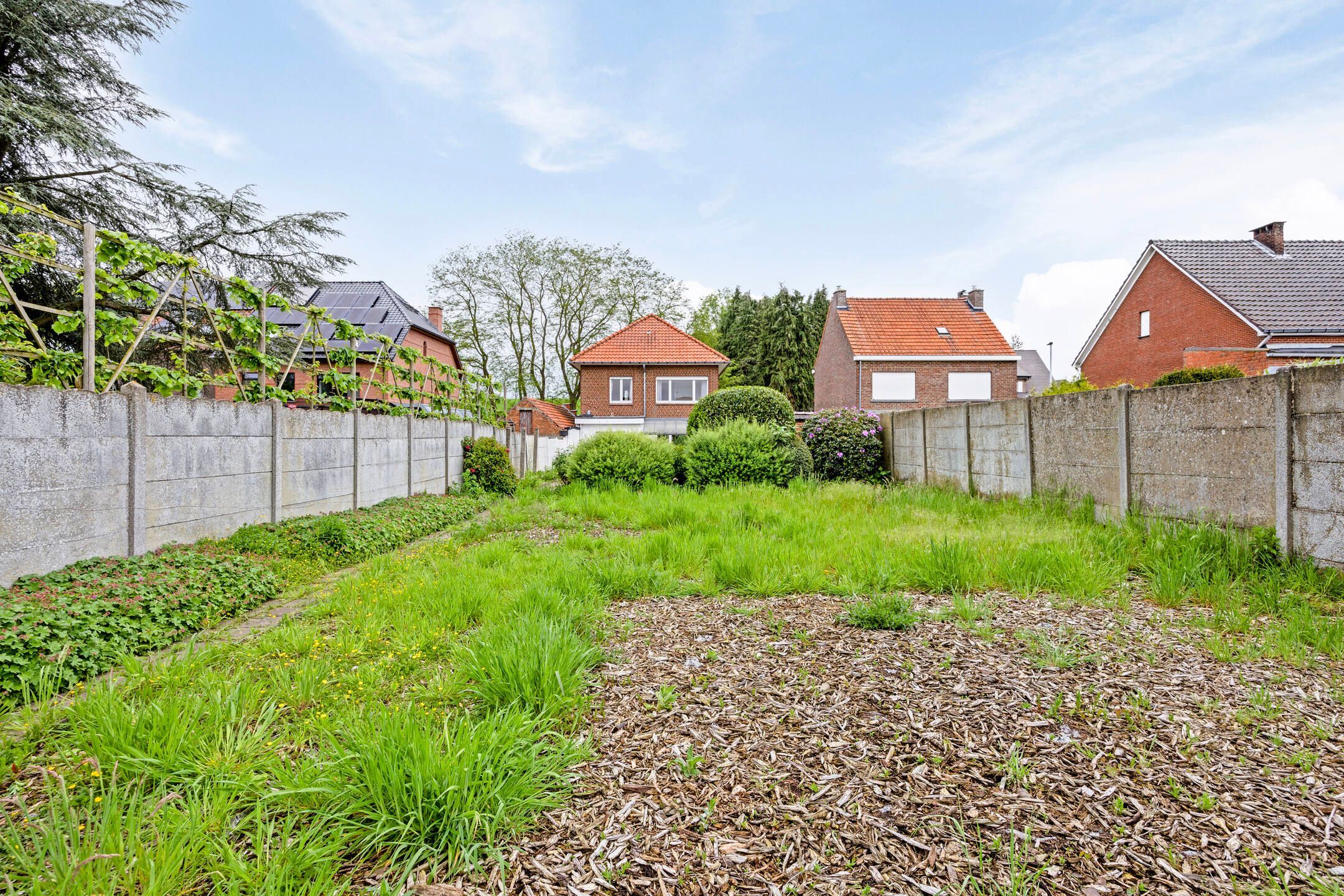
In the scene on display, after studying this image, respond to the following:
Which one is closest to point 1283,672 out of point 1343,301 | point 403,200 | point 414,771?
point 414,771

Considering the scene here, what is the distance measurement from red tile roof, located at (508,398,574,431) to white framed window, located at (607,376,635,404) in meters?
2.57

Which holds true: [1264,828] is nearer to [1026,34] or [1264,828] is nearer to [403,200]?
[1026,34]

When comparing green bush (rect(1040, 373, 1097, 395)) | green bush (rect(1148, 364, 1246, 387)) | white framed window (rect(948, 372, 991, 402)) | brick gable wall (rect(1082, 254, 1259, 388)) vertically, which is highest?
brick gable wall (rect(1082, 254, 1259, 388))

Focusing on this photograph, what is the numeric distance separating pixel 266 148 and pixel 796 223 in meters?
13.5

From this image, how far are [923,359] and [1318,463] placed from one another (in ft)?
72.7

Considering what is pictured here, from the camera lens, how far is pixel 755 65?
9875 millimetres

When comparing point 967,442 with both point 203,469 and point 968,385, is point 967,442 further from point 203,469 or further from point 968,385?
point 968,385

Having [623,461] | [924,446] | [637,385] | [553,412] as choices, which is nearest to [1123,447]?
[924,446]

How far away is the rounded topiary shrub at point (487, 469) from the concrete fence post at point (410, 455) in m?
1.91

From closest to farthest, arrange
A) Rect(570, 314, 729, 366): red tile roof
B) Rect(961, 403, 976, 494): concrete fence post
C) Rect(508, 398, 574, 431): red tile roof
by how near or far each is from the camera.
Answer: Rect(961, 403, 976, 494): concrete fence post, Rect(570, 314, 729, 366): red tile roof, Rect(508, 398, 574, 431): red tile roof

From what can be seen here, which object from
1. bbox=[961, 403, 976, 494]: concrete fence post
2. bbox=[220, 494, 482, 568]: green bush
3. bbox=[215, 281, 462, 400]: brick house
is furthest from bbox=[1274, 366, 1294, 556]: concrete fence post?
bbox=[215, 281, 462, 400]: brick house

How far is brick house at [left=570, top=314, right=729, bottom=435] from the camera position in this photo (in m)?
25.9

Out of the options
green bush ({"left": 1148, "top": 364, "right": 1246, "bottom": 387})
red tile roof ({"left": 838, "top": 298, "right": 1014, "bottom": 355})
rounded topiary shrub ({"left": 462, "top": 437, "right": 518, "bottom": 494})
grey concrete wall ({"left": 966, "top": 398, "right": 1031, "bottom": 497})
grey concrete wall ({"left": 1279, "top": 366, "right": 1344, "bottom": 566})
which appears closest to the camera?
grey concrete wall ({"left": 1279, "top": 366, "right": 1344, "bottom": 566})

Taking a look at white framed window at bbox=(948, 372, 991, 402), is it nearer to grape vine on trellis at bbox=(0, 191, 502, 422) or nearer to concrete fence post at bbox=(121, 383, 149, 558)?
grape vine on trellis at bbox=(0, 191, 502, 422)
